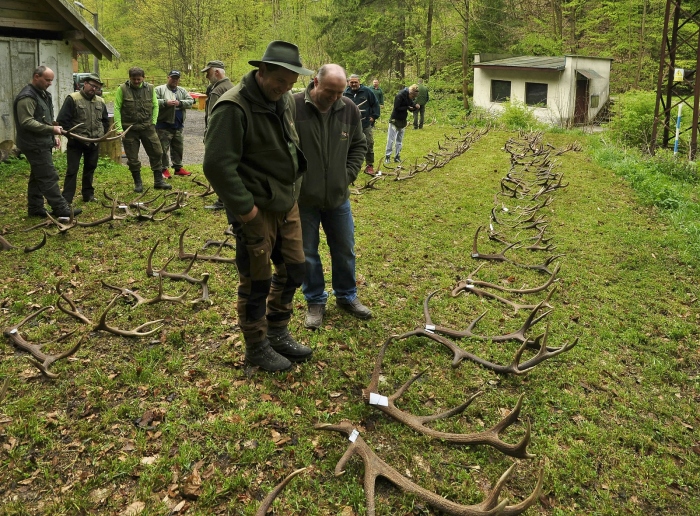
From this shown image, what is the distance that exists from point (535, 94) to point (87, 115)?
78.7 feet

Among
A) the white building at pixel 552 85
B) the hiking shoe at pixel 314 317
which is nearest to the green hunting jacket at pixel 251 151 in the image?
the hiking shoe at pixel 314 317

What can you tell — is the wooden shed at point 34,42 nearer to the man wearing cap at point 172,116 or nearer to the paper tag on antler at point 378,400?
the man wearing cap at point 172,116

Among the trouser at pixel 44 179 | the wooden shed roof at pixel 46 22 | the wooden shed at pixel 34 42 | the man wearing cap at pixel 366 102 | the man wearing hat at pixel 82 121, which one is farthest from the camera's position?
the man wearing cap at pixel 366 102

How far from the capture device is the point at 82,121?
25.2 ft

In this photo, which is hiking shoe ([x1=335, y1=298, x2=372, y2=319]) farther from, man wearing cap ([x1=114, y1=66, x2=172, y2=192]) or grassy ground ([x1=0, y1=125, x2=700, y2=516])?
man wearing cap ([x1=114, y1=66, x2=172, y2=192])

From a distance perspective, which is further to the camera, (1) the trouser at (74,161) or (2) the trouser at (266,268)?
(1) the trouser at (74,161)

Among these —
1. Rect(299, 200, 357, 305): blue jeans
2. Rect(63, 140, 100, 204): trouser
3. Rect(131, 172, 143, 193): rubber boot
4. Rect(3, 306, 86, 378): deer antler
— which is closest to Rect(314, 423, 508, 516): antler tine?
Rect(299, 200, 357, 305): blue jeans

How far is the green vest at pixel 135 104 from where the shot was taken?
28.1 ft

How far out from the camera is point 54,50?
11859mm

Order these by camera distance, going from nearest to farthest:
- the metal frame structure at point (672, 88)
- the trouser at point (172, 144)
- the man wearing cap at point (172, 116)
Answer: the man wearing cap at point (172, 116)
the trouser at point (172, 144)
the metal frame structure at point (672, 88)

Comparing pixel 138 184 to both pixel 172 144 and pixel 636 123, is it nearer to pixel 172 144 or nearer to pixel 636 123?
pixel 172 144

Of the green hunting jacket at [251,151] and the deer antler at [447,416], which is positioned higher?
the green hunting jacket at [251,151]

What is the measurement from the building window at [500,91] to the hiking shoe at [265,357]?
26.5m

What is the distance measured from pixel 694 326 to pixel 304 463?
4530mm
